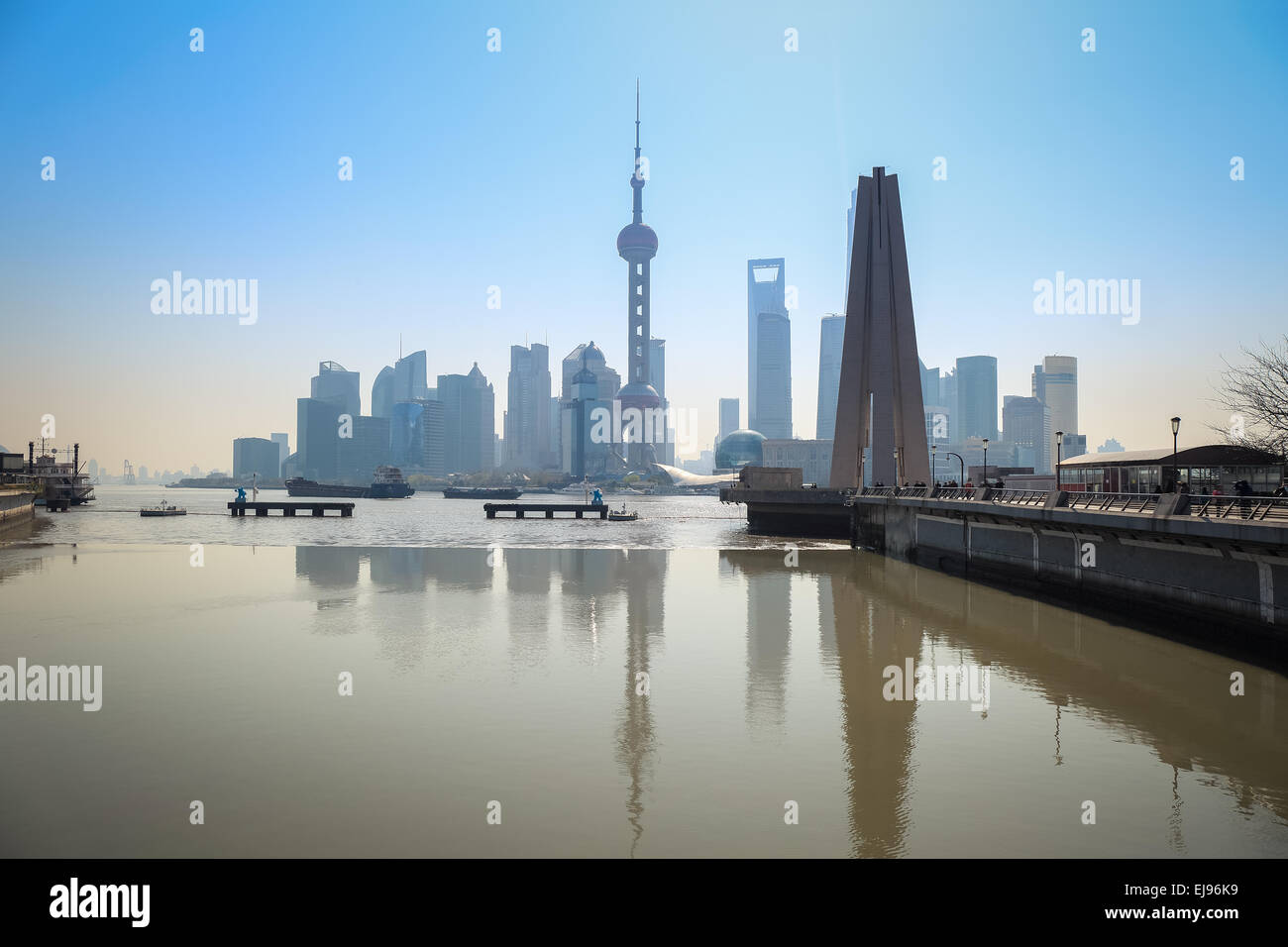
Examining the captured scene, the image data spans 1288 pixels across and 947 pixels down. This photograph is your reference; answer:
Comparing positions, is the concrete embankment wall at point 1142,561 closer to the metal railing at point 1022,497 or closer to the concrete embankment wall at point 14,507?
the metal railing at point 1022,497

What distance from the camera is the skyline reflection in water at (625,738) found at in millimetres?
10789

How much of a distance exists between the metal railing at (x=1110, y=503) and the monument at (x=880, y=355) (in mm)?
46552

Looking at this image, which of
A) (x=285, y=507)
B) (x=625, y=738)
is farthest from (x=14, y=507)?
(x=625, y=738)

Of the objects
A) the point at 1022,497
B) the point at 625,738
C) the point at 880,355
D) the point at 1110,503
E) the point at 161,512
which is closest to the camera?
the point at 625,738

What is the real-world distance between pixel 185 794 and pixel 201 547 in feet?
178

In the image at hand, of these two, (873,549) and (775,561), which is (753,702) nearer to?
(775,561)

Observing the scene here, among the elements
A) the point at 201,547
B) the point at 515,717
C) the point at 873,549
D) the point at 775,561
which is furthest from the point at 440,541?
the point at 515,717

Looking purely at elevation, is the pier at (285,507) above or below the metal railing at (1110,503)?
below

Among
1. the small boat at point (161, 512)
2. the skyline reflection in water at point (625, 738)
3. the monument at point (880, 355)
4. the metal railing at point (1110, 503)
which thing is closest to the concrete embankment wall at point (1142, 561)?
the metal railing at point (1110, 503)

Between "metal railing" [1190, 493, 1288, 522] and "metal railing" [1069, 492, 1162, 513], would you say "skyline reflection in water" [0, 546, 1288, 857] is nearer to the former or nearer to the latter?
"metal railing" [1190, 493, 1288, 522]

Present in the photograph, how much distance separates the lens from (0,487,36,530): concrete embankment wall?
7578cm

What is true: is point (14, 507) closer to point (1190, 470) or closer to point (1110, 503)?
point (1110, 503)

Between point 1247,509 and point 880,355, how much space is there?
6168 centimetres

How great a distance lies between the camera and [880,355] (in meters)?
83.1
